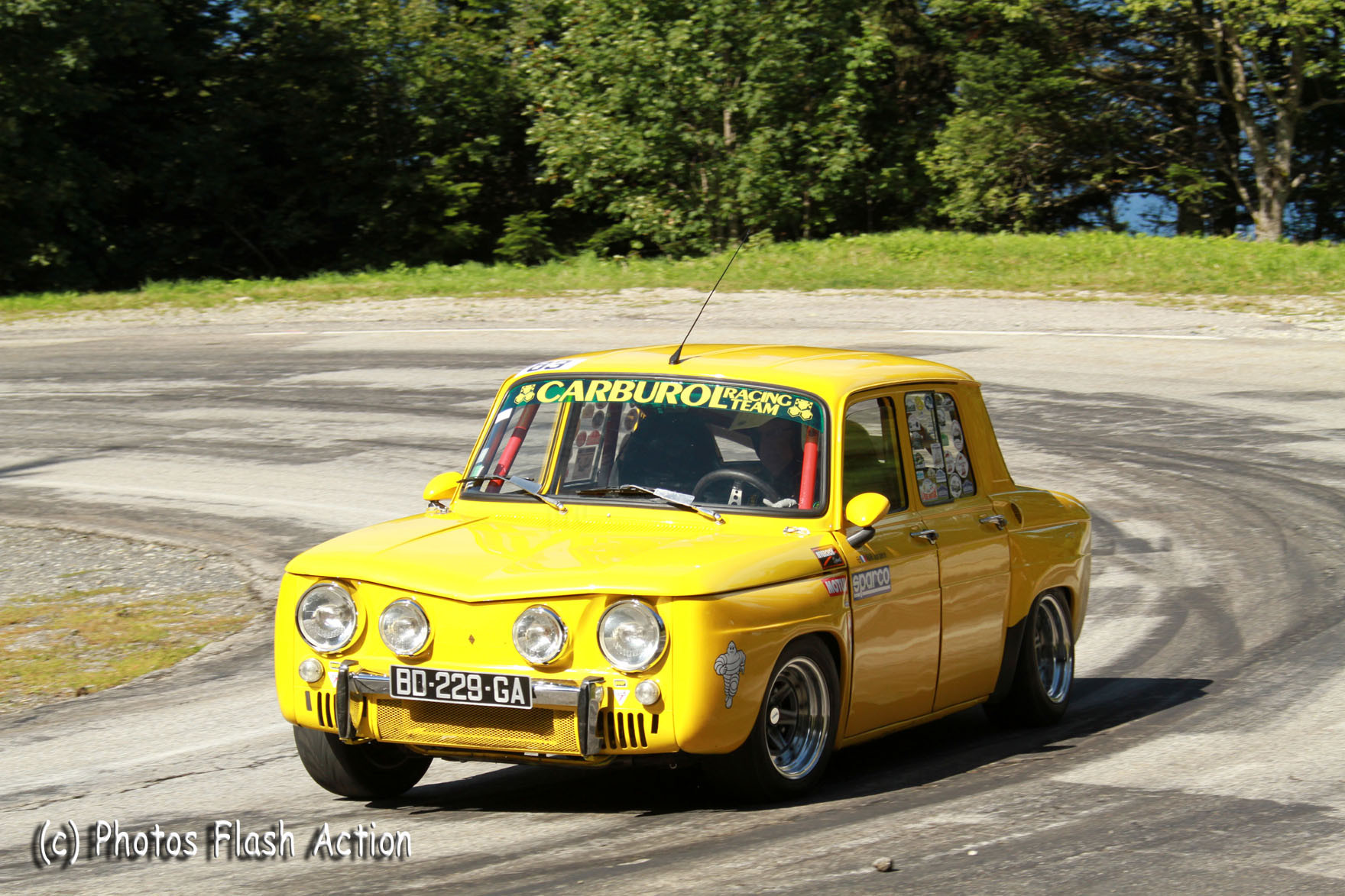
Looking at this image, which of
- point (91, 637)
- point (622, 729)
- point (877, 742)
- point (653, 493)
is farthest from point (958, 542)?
point (91, 637)

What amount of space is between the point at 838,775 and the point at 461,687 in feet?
5.57

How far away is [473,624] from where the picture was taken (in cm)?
528

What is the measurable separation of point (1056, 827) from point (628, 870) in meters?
1.54

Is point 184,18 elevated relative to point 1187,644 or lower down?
elevated

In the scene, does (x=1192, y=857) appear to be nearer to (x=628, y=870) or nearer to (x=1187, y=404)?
(x=628, y=870)

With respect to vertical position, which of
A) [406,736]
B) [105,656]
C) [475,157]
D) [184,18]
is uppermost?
[184,18]

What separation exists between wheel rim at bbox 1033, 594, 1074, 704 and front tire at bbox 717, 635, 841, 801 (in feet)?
5.85

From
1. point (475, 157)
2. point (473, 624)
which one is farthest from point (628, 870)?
point (475, 157)

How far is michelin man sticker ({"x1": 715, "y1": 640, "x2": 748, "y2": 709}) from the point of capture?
5164 mm

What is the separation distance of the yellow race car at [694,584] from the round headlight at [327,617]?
0.01m

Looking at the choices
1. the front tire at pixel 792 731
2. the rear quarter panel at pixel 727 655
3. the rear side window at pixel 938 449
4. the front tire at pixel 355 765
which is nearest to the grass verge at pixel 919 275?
the rear side window at pixel 938 449

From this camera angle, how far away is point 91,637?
9.28 m

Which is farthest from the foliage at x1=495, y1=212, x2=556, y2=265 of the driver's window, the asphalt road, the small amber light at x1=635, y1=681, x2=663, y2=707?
the small amber light at x1=635, y1=681, x2=663, y2=707

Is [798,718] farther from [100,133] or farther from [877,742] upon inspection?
[100,133]
